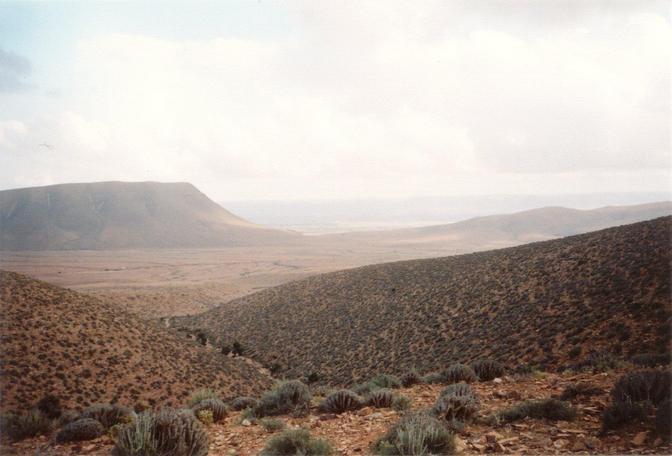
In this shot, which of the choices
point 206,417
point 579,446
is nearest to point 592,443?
point 579,446

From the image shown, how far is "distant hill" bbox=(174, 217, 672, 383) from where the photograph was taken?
14133mm

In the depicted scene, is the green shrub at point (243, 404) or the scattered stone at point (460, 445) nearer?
the scattered stone at point (460, 445)

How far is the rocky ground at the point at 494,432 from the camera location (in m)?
4.50

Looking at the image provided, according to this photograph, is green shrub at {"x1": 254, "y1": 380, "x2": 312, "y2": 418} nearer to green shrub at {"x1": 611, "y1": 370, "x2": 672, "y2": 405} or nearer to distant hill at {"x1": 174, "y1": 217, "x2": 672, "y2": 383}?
green shrub at {"x1": 611, "y1": 370, "x2": 672, "y2": 405}

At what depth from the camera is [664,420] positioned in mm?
4309

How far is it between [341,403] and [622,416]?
438cm

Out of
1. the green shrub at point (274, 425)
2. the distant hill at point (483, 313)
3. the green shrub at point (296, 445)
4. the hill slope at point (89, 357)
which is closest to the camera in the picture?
the green shrub at point (296, 445)

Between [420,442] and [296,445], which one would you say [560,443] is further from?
[296,445]

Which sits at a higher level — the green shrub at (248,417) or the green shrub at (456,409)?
the green shrub at (456,409)

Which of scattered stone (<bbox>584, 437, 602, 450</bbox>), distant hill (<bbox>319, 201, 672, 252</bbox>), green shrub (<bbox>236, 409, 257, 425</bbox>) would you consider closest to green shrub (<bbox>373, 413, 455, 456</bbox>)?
scattered stone (<bbox>584, 437, 602, 450</bbox>)

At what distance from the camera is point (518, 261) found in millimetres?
25797

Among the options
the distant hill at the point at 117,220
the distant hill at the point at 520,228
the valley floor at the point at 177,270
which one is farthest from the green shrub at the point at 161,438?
the distant hill at the point at 520,228

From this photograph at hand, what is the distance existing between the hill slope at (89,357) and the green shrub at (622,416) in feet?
51.2

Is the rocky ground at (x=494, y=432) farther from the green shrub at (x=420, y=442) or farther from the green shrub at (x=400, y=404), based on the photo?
the green shrub at (x=420, y=442)
